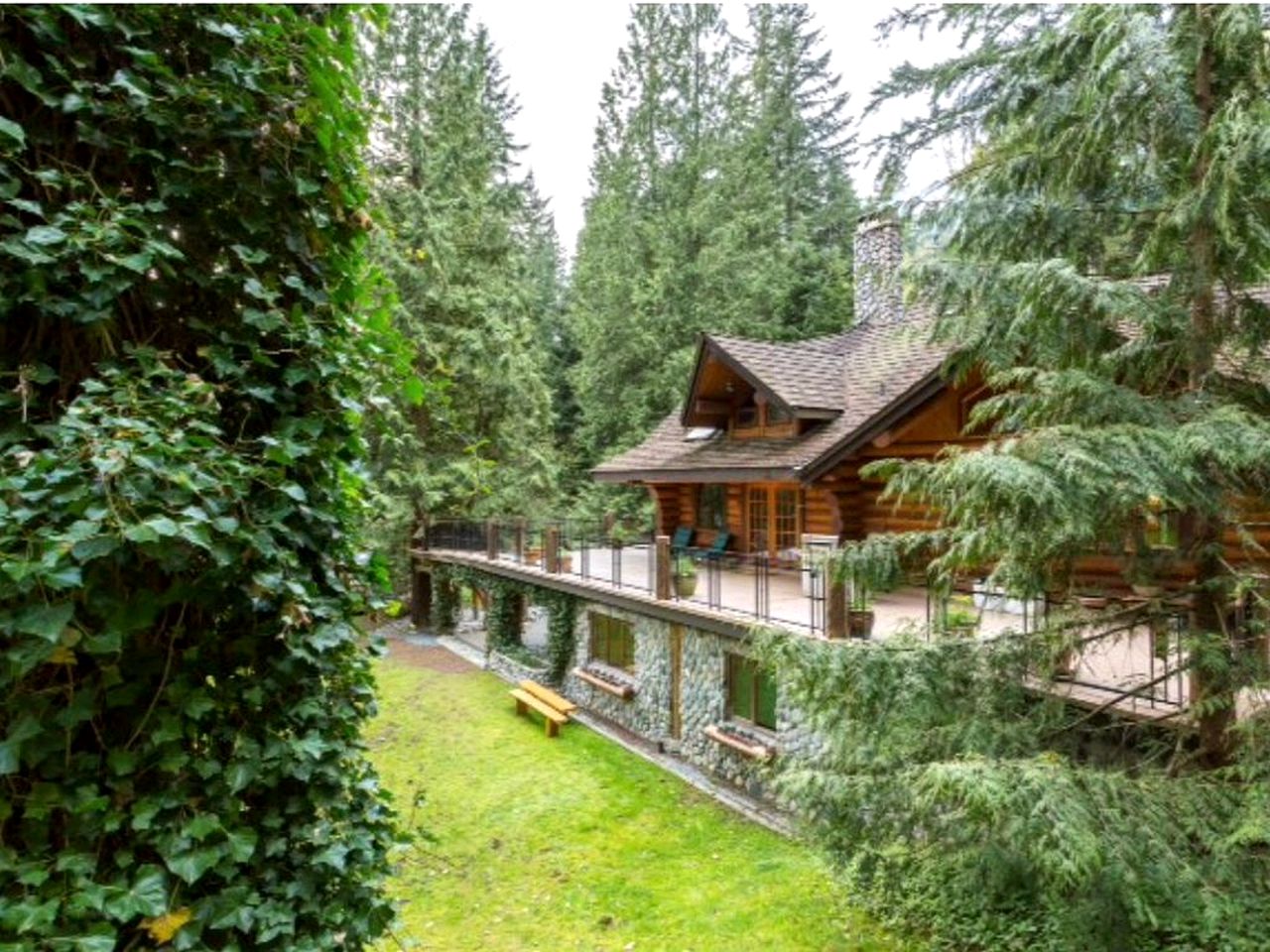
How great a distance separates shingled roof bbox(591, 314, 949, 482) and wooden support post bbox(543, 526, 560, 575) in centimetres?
253

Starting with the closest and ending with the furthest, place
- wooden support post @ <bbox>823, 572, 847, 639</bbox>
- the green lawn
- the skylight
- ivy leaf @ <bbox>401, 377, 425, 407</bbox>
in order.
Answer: ivy leaf @ <bbox>401, 377, 425, 407</bbox> → the green lawn → wooden support post @ <bbox>823, 572, 847, 639</bbox> → the skylight


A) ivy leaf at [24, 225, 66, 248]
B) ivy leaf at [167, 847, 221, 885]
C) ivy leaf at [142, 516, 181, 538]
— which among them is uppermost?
ivy leaf at [24, 225, 66, 248]

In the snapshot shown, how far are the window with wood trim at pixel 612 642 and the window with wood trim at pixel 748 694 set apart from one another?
2.91 meters

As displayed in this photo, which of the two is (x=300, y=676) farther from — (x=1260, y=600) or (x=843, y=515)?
(x=843, y=515)

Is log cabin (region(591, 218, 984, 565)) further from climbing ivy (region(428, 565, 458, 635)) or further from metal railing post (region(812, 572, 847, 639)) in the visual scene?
climbing ivy (region(428, 565, 458, 635))

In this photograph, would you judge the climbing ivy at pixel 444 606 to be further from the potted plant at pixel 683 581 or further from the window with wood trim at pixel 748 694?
the window with wood trim at pixel 748 694

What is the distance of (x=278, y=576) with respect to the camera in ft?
6.98

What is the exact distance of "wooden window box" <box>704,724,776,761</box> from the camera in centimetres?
955

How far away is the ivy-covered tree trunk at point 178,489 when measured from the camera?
6.03ft

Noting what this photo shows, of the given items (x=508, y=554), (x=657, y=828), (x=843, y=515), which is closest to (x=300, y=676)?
(x=657, y=828)

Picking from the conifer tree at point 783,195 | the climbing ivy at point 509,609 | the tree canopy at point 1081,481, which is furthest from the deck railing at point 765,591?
the conifer tree at point 783,195

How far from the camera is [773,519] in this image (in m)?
14.8

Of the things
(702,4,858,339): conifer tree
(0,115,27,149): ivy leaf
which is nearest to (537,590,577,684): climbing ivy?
(702,4,858,339): conifer tree

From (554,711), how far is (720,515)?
6005 millimetres
